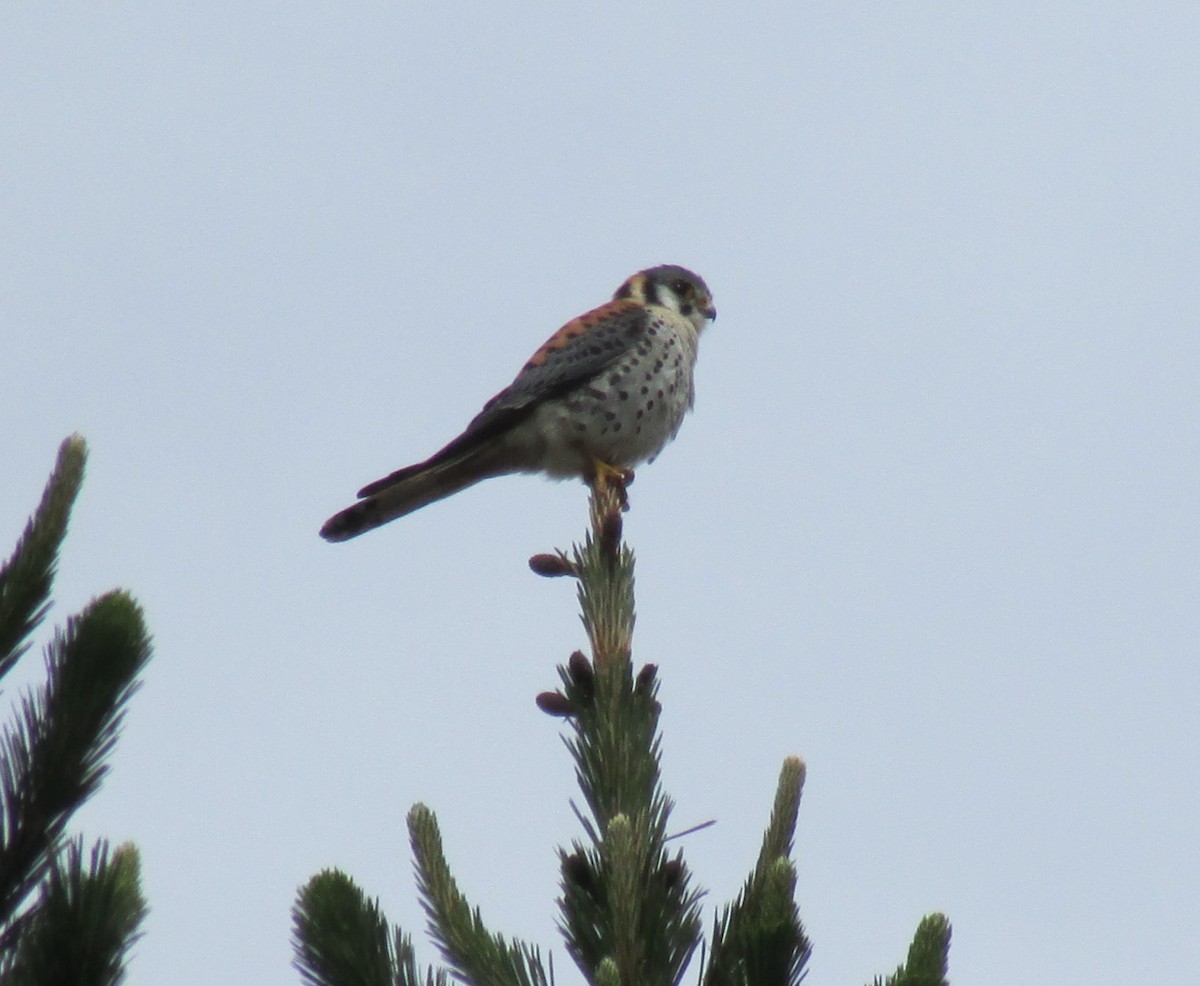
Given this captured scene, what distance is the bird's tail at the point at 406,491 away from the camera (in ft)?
18.4

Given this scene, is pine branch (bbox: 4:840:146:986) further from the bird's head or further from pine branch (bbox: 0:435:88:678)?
the bird's head

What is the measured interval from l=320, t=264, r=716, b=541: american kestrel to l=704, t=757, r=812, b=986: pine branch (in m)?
3.86

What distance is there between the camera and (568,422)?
235 inches

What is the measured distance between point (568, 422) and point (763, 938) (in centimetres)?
440

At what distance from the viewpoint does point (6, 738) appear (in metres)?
1.63

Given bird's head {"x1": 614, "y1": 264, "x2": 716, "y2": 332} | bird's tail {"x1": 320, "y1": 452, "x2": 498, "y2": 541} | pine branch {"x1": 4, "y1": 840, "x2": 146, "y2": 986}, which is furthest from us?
bird's head {"x1": 614, "y1": 264, "x2": 716, "y2": 332}

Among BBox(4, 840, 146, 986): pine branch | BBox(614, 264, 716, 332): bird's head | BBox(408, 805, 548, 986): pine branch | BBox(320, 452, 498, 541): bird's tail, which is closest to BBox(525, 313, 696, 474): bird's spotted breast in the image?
BBox(320, 452, 498, 541): bird's tail

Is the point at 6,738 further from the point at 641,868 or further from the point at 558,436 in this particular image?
the point at 558,436

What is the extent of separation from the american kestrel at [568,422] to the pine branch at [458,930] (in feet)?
12.0

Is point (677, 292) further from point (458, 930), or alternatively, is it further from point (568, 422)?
point (458, 930)

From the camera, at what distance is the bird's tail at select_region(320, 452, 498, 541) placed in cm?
562

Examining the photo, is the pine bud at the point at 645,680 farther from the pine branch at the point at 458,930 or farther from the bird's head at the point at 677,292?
the bird's head at the point at 677,292

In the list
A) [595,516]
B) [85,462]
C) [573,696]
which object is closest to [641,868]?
[573,696]

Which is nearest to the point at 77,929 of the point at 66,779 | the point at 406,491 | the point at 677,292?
the point at 66,779
